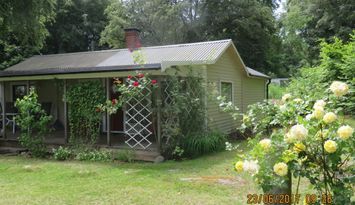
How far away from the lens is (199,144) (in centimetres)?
828

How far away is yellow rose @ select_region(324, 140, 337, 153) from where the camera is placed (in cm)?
229

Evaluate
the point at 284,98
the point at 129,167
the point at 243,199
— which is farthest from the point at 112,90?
the point at 284,98

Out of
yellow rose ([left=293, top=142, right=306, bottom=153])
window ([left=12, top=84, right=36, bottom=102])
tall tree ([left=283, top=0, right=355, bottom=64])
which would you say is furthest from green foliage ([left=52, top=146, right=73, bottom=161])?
tall tree ([left=283, top=0, right=355, bottom=64])

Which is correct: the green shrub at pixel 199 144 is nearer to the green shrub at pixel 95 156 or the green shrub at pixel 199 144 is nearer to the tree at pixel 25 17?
the green shrub at pixel 95 156

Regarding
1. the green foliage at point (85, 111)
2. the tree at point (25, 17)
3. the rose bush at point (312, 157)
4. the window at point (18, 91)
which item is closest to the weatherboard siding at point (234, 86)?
the green foliage at point (85, 111)

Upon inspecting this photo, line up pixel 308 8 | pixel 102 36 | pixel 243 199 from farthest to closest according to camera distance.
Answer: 1. pixel 102 36
2. pixel 308 8
3. pixel 243 199

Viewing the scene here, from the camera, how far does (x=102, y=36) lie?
89.1 feet

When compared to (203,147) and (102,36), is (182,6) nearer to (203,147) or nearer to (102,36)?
(102,36)

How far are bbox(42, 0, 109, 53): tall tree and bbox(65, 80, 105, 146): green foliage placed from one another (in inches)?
643

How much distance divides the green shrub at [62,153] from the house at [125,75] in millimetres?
748

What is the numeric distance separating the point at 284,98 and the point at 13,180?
16.7ft

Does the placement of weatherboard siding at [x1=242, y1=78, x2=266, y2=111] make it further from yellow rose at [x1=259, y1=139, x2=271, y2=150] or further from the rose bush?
yellow rose at [x1=259, y1=139, x2=271, y2=150]

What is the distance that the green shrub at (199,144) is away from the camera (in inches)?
325

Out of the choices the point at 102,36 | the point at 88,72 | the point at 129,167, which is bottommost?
the point at 129,167
